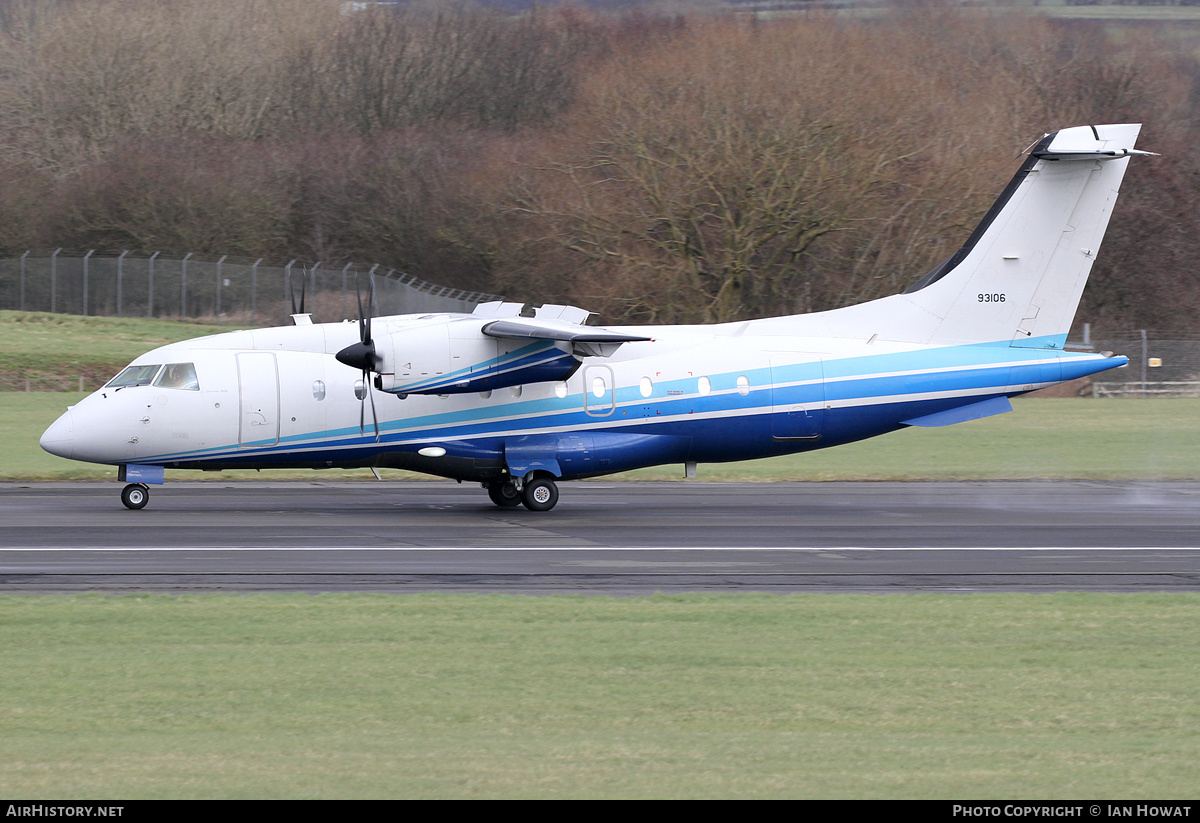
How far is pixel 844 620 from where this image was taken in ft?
40.6

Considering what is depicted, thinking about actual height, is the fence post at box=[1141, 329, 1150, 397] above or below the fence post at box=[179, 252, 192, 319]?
below

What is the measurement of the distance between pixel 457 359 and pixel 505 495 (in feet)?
9.91

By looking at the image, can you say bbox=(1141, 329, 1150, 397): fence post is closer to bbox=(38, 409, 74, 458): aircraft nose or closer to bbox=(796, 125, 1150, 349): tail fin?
bbox=(796, 125, 1150, 349): tail fin

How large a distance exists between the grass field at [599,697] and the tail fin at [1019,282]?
10527mm

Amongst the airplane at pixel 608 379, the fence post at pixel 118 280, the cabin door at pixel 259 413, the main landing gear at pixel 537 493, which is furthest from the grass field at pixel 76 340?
the main landing gear at pixel 537 493

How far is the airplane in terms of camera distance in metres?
21.4

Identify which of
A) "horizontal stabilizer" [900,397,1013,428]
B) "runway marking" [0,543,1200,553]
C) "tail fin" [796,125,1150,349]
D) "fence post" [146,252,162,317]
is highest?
"fence post" [146,252,162,317]

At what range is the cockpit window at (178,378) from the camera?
853 inches

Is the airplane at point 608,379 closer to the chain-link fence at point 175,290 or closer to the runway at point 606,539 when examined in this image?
the runway at point 606,539

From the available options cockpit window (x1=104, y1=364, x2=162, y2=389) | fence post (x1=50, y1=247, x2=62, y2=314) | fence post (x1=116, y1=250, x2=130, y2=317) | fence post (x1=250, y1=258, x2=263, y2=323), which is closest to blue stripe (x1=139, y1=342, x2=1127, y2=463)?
cockpit window (x1=104, y1=364, x2=162, y2=389)

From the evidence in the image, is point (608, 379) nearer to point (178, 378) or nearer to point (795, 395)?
point (795, 395)

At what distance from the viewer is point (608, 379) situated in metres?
22.5

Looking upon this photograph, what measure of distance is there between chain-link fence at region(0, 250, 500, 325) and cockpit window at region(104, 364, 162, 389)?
3577 cm
